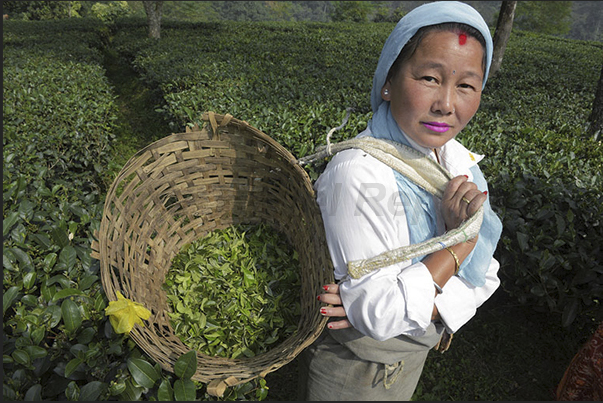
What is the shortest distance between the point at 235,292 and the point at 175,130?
343 centimetres

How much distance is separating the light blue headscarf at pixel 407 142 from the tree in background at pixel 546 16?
53.9 metres

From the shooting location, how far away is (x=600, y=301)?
2.44 meters

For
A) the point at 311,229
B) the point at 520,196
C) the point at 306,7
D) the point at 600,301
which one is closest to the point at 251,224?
the point at 311,229

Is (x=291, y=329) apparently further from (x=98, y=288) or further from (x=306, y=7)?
(x=306, y=7)

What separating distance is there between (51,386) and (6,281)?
0.57 meters

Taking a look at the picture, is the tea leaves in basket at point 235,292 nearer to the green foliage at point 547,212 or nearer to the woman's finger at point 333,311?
the woman's finger at point 333,311

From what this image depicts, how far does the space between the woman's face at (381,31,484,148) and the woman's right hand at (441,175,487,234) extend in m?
0.18

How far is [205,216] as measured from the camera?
6.93 feet

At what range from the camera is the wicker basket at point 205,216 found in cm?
133

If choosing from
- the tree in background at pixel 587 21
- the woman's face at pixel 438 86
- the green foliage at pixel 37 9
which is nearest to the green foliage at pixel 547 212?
the woman's face at pixel 438 86

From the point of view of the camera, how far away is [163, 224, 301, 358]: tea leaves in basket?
5.48ft

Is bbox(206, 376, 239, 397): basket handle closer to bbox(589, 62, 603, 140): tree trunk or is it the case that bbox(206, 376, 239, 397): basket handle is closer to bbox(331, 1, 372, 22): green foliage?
bbox(589, 62, 603, 140): tree trunk

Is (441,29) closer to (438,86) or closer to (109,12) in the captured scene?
(438,86)

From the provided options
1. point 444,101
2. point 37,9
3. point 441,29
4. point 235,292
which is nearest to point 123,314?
point 235,292
